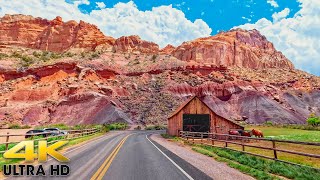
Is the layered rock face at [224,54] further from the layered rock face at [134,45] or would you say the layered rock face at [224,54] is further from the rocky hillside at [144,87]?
the layered rock face at [134,45]

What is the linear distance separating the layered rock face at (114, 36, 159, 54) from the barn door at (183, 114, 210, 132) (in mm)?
114561

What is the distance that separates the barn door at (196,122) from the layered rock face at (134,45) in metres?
115

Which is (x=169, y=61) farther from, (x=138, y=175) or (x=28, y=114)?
(x=138, y=175)

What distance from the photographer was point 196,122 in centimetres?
4644

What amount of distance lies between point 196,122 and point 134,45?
128 m

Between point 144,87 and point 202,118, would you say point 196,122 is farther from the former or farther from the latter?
point 144,87

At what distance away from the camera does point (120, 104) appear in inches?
3905

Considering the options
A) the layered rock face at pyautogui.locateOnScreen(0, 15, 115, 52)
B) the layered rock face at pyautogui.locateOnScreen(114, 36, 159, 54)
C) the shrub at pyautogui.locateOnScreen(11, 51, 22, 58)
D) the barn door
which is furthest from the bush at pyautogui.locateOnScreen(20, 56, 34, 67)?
the barn door

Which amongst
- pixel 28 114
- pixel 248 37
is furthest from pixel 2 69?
pixel 248 37

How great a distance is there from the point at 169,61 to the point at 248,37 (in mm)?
83443

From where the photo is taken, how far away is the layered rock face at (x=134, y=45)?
16157 cm

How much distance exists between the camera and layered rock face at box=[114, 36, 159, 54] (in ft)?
530

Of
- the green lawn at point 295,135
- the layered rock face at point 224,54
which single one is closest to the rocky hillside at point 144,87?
the layered rock face at point 224,54

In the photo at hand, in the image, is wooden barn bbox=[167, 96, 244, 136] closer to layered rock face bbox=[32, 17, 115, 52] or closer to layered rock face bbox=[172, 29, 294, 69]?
layered rock face bbox=[172, 29, 294, 69]
